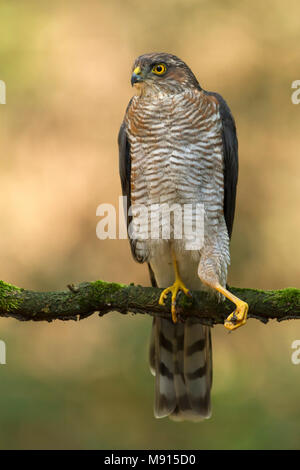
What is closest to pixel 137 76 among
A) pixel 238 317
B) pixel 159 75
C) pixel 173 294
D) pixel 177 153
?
pixel 159 75

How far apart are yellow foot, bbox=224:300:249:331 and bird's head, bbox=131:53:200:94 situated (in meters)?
1.44

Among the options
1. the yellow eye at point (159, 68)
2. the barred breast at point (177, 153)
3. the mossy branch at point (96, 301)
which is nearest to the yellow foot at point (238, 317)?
the mossy branch at point (96, 301)

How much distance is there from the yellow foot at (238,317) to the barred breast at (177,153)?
0.66m

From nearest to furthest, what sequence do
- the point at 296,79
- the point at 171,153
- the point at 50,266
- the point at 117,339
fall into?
the point at 171,153, the point at 117,339, the point at 50,266, the point at 296,79

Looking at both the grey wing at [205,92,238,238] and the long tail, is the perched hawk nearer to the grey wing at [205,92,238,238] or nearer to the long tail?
the grey wing at [205,92,238,238]

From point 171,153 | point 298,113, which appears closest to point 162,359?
point 171,153

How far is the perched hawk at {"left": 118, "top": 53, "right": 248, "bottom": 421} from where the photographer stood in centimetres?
433

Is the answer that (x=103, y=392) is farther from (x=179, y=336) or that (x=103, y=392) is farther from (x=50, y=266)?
(x=179, y=336)

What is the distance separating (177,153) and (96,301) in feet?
3.55

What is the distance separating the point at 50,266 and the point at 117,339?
3.56 feet

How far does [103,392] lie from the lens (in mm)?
6777

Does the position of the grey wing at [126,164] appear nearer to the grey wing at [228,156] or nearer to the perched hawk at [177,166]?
the perched hawk at [177,166]

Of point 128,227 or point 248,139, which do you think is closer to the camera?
point 128,227

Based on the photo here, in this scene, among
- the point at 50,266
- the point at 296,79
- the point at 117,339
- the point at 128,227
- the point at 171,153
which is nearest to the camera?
the point at 171,153
